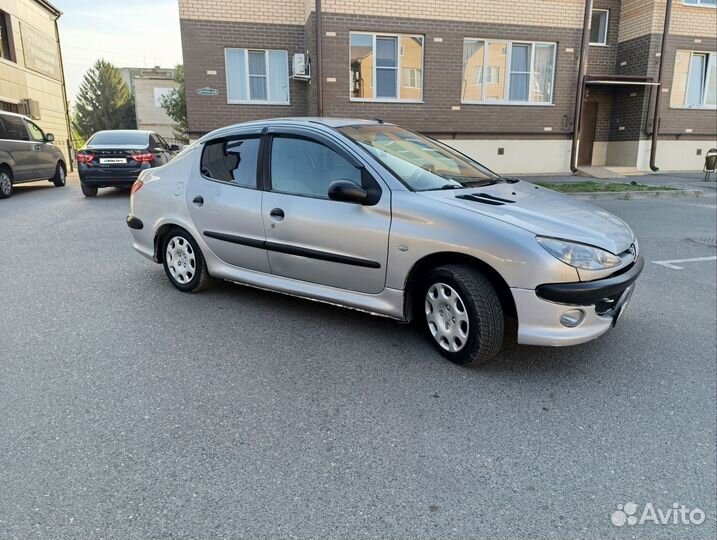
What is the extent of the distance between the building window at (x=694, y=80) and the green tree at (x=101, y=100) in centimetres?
5623

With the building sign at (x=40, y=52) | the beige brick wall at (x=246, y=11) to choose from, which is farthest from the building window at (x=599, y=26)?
the building sign at (x=40, y=52)

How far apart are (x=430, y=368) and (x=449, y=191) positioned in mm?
1249

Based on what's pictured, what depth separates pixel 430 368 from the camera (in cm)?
349

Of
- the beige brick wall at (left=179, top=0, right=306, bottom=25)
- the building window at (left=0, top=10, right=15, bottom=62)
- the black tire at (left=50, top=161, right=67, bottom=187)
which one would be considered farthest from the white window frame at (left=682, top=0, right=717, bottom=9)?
the building window at (left=0, top=10, right=15, bottom=62)

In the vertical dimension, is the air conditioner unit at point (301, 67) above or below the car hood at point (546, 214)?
above

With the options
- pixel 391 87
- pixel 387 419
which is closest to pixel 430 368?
pixel 387 419

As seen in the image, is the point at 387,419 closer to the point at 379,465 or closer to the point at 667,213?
the point at 379,465

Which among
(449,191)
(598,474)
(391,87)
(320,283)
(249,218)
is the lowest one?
(598,474)

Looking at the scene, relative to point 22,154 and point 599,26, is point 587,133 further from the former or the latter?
point 22,154

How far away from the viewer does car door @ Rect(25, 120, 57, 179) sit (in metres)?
13.4

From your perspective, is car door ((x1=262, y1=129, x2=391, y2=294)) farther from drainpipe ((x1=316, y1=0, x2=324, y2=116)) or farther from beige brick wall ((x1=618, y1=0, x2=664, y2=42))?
beige brick wall ((x1=618, y1=0, x2=664, y2=42))

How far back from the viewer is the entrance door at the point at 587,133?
18344mm

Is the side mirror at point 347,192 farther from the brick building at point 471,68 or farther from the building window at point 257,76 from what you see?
the building window at point 257,76

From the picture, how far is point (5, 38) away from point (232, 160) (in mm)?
21131
